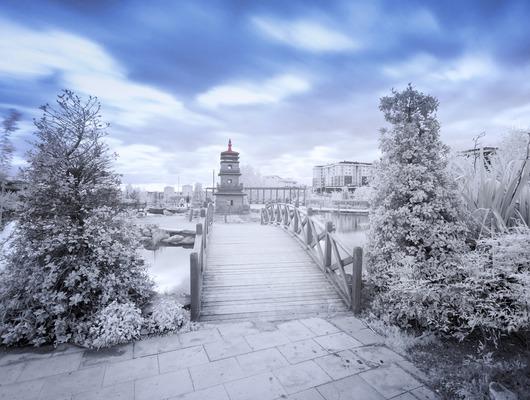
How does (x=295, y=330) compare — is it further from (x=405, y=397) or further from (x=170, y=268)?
(x=170, y=268)

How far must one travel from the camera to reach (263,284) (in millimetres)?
6676

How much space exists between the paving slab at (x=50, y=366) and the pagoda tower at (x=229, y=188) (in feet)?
62.5

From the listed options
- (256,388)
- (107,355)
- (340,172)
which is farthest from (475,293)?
(340,172)

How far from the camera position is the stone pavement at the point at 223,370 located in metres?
3.25

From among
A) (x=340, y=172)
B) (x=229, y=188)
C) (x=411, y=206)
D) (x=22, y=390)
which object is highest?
(x=340, y=172)

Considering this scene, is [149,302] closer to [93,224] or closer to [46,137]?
[93,224]

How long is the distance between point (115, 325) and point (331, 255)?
17.5 feet

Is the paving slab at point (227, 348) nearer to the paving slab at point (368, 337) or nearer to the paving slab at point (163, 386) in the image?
the paving slab at point (163, 386)

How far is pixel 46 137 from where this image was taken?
484cm

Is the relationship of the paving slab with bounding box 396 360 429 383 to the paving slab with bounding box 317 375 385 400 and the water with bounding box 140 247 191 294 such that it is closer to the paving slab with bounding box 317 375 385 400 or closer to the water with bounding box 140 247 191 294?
the paving slab with bounding box 317 375 385 400

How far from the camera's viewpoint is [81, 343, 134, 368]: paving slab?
3.87 meters

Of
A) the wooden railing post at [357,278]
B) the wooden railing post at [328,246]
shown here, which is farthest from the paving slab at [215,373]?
the wooden railing post at [328,246]

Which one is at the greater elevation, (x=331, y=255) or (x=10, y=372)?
(x=331, y=255)

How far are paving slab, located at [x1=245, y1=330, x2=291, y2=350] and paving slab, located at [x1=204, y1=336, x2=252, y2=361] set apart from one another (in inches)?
4.4
